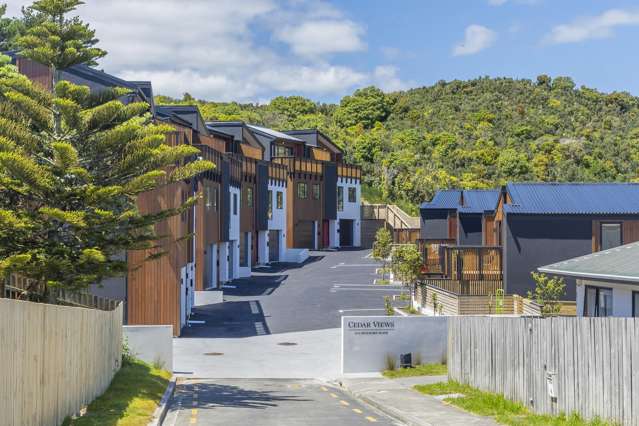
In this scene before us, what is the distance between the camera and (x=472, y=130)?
122938 millimetres

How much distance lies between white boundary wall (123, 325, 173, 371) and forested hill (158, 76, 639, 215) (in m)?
63.2

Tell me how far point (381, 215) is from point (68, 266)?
221ft

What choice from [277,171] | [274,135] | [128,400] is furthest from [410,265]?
[274,135]

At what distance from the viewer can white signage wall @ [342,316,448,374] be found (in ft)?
99.8

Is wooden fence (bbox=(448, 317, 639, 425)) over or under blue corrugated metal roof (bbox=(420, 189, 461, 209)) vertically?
under

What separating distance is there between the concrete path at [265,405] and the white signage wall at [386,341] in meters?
1.99

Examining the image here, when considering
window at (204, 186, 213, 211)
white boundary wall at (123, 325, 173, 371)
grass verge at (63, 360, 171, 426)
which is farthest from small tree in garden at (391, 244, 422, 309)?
grass verge at (63, 360, 171, 426)

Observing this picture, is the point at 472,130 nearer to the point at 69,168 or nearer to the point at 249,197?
the point at 249,197

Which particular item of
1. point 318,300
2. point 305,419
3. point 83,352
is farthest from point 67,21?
point 318,300

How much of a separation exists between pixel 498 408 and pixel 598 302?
25.8ft

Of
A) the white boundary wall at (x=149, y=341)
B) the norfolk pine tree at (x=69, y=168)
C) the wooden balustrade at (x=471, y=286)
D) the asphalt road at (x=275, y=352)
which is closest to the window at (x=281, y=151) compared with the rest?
the asphalt road at (x=275, y=352)

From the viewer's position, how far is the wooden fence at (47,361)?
1170 centimetres

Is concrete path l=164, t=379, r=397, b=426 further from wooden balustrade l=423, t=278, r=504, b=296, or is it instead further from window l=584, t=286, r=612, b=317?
wooden balustrade l=423, t=278, r=504, b=296

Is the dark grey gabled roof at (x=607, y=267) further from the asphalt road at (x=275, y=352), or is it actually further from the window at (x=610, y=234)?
the window at (x=610, y=234)
